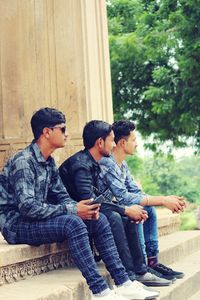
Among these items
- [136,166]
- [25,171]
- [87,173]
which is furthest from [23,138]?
[136,166]

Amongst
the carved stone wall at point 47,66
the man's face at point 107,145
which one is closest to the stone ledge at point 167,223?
the carved stone wall at point 47,66

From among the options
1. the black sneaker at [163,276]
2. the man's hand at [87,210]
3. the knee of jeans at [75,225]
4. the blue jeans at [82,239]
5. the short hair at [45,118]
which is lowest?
the black sneaker at [163,276]

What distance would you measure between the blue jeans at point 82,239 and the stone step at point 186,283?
63cm

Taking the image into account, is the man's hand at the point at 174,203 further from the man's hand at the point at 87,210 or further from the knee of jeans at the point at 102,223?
the man's hand at the point at 87,210

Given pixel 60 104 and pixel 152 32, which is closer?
pixel 60 104

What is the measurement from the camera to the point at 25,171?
17.6 ft

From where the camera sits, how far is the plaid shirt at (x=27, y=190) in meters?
5.29

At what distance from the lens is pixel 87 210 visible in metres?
5.34

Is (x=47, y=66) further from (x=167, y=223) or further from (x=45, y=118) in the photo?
(x=45, y=118)

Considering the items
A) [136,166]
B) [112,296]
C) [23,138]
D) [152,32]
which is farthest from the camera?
[136,166]

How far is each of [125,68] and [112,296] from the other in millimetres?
13034

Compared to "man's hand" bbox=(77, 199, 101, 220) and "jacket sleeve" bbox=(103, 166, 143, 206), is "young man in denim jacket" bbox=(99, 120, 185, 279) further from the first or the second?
"man's hand" bbox=(77, 199, 101, 220)

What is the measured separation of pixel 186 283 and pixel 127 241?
100cm

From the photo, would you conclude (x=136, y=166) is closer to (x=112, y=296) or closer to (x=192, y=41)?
(x=192, y=41)
